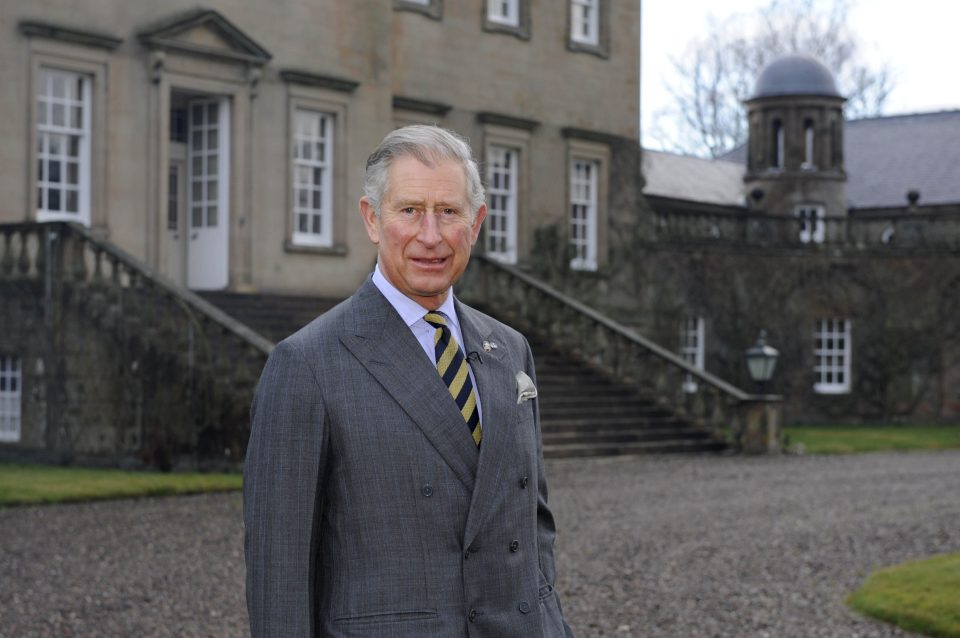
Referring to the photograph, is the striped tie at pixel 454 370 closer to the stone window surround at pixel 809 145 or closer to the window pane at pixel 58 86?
the window pane at pixel 58 86

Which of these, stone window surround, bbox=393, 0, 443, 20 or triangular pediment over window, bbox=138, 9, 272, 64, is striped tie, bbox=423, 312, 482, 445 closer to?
triangular pediment over window, bbox=138, 9, 272, 64

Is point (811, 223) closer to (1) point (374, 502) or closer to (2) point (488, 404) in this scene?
(2) point (488, 404)

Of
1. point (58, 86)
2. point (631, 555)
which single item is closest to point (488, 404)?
point (631, 555)

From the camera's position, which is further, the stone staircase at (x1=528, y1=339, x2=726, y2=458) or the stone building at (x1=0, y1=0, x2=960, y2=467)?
the stone staircase at (x1=528, y1=339, x2=726, y2=458)

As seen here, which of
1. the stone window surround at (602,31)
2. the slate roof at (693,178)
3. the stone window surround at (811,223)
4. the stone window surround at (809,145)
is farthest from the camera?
the slate roof at (693,178)

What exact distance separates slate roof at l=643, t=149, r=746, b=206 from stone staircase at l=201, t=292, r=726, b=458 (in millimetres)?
13741

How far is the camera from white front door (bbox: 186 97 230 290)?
19.7m

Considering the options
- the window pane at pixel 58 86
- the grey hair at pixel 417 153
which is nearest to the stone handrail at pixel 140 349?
the window pane at pixel 58 86

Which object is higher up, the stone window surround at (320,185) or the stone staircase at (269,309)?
the stone window surround at (320,185)

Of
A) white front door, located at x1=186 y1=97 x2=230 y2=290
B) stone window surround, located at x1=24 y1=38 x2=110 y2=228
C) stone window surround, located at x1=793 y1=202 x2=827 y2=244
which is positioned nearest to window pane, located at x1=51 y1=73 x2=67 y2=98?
stone window surround, located at x1=24 y1=38 x2=110 y2=228

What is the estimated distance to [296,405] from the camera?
2.87 m

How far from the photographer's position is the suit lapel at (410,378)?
2.92 metres

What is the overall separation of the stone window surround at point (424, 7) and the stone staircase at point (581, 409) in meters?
4.87

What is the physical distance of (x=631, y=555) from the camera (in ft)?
32.5
